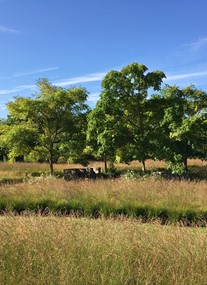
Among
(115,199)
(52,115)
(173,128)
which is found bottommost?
(115,199)

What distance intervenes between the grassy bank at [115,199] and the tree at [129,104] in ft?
16.9

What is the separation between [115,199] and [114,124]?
24.9ft

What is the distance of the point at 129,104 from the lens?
1800 centimetres

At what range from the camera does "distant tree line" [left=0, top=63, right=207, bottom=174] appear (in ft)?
55.5

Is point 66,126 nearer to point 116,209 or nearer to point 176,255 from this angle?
point 116,209

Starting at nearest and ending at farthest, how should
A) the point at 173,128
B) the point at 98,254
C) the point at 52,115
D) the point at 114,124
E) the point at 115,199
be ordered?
the point at 98,254, the point at 115,199, the point at 173,128, the point at 114,124, the point at 52,115

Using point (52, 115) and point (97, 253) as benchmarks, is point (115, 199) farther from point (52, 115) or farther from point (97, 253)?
point (52, 115)

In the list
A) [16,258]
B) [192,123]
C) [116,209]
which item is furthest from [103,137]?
[16,258]

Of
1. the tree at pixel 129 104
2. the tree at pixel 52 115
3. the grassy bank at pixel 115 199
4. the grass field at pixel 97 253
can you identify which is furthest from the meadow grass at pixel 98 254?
the tree at pixel 52 115

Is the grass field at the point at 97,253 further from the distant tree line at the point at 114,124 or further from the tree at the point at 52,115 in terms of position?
the tree at the point at 52,115

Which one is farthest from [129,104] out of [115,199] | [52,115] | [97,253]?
[97,253]

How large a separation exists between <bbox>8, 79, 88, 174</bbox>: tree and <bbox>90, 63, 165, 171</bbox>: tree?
2.86 m

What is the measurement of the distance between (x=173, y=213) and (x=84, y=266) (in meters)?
5.79

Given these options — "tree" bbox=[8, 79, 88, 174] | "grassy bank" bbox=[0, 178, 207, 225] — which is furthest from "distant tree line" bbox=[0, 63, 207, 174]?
"grassy bank" bbox=[0, 178, 207, 225]
